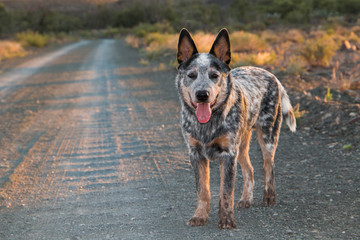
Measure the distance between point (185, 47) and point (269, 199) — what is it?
209 cm

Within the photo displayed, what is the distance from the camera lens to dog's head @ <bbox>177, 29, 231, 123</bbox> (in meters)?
4.50

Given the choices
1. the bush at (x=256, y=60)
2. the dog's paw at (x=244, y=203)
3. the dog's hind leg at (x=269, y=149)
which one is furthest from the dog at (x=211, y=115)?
the bush at (x=256, y=60)

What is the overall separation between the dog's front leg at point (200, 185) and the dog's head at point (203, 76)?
1.44 ft

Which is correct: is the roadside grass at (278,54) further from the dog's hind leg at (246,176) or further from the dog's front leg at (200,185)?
the dog's front leg at (200,185)

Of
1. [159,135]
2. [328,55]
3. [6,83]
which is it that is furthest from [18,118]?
[328,55]

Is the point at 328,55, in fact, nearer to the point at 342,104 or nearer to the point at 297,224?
the point at 342,104

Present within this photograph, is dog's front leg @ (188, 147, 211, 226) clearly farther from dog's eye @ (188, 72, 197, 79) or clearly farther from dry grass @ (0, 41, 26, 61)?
dry grass @ (0, 41, 26, 61)

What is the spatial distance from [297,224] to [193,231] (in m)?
1.12

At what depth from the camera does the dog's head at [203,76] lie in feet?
14.8

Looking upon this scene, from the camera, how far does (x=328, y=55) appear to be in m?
15.7

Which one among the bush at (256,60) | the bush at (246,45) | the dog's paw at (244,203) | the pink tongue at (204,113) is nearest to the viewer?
the pink tongue at (204,113)

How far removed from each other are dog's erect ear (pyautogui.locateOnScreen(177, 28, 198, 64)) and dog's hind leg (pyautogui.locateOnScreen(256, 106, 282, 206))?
1441 millimetres

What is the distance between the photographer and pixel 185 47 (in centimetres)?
484

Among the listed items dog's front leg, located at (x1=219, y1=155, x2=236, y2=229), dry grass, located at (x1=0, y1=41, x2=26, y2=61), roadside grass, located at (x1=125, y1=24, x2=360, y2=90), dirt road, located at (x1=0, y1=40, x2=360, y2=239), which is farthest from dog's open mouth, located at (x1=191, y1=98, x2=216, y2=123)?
dry grass, located at (x1=0, y1=41, x2=26, y2=61)
